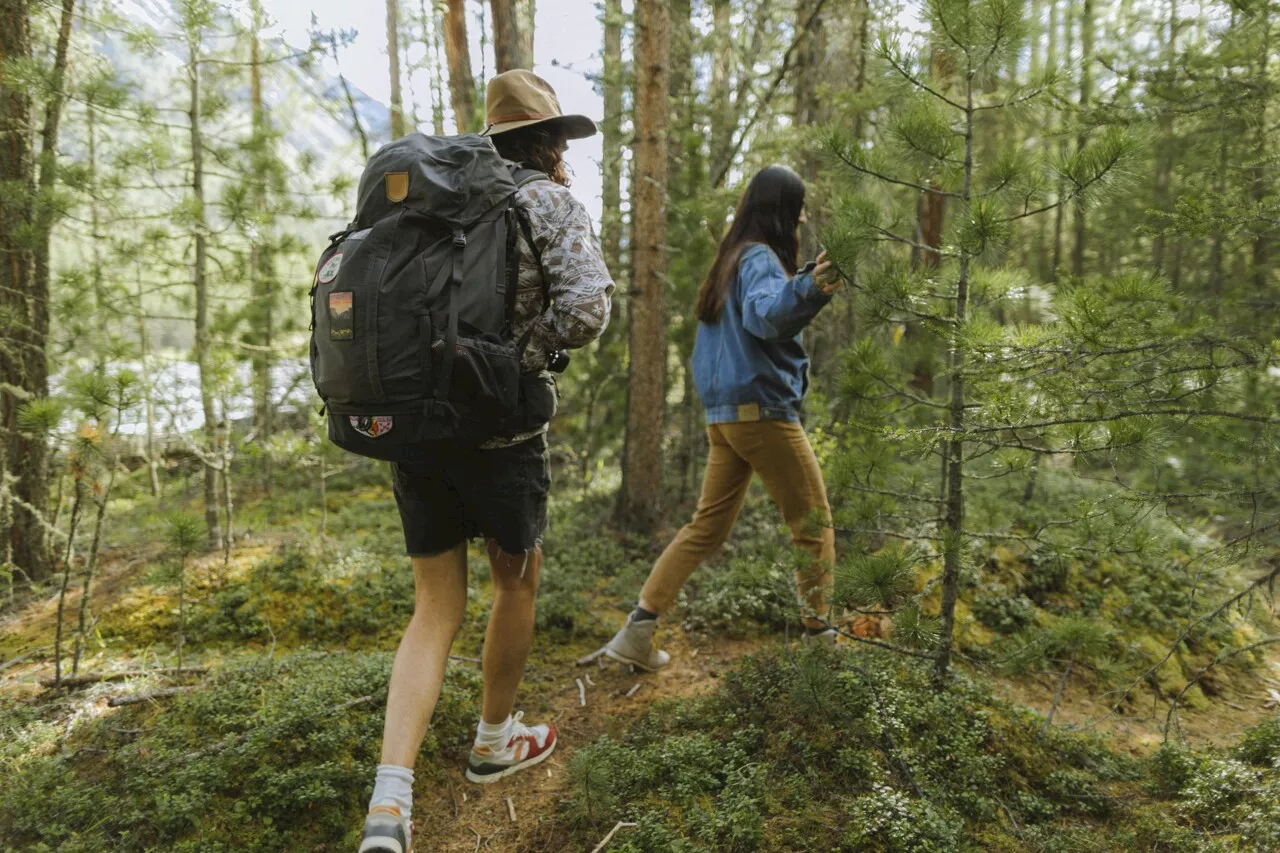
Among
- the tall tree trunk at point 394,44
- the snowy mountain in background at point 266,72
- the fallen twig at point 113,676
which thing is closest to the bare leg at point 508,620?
the fallen twig at point 113,676

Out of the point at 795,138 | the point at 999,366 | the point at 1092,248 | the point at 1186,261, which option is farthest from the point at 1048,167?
the point at 1092,248

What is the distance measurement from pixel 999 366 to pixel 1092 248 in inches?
456

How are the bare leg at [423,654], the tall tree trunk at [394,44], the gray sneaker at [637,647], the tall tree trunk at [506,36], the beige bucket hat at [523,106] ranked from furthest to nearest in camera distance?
the tall tree trunk at [394,44]
the tall tree trunk at [506,36]
the gray sneaker at [637,647]
the beige bucket hat at [523,106]
the bare leg at [423,654]

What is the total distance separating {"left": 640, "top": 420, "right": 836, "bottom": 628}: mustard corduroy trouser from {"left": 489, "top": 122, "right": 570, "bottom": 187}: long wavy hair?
1.54 metres

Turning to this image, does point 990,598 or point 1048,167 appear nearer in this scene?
point 1048,167

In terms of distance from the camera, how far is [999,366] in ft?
8.03

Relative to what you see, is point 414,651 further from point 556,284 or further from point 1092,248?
point 1092,248

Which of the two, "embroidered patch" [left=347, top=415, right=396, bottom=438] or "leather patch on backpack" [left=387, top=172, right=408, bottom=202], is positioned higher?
"leather patch on backpack" [left=387, top=172, right=408, bottom=202]

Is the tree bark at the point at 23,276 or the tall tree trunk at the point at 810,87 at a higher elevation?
the tall tree trunk at the point at 810,87

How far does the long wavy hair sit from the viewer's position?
246 cm

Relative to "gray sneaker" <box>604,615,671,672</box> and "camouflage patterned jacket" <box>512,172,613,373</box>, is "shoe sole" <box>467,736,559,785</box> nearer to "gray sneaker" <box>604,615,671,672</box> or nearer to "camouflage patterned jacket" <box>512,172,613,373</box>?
"gray sneaker" <box>604,615,671,672</box>

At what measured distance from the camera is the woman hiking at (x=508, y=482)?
216cm

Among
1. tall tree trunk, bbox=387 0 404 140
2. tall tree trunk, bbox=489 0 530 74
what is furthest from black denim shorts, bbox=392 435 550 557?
tall tree trunk, bbox=387 0 404 140

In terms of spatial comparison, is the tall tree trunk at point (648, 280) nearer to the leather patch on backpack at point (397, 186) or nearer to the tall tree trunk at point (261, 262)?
the tall tree trunk at point (261, 262)
